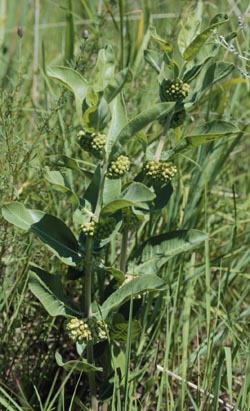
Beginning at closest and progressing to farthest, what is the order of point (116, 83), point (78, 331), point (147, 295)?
point (116, 83), point (78, 331), point (147, 295)

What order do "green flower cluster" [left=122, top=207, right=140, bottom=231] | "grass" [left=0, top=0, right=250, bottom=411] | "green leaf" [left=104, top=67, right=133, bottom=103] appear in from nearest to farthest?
"green leaf" [left=104, top=67, right=133, bottom=103], "green flower cluster" [left=122, top=207, right=140, bottom=231], "grass" [left=0, top=0, right=250, bottom=411]

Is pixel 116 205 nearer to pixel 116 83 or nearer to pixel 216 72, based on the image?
pixel 116 83

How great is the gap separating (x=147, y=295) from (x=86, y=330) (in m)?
0.37

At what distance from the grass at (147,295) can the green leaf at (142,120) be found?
0.31 m

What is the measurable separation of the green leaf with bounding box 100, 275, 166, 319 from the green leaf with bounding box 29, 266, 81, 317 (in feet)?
0.24

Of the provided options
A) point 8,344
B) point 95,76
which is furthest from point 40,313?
point 95,76

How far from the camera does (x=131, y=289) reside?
5.72 ft

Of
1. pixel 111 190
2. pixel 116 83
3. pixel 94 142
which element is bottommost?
pixel 111 190

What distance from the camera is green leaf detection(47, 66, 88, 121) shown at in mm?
1675

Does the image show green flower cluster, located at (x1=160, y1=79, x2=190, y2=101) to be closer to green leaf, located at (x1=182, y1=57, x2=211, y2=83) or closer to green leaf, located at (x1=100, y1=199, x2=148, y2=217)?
green leaf, located at (x1=182, y1=57, x2=211, y2=83)

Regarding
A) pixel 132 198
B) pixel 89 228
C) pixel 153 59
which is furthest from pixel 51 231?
pixel 153 59

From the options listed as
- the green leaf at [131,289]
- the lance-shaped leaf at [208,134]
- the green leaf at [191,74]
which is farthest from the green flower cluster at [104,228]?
the green leaf at [191,74]

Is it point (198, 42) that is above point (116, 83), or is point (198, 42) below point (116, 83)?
above

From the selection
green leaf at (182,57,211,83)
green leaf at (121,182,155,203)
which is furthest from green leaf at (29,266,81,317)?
green leaf at (182,57,211,83)
